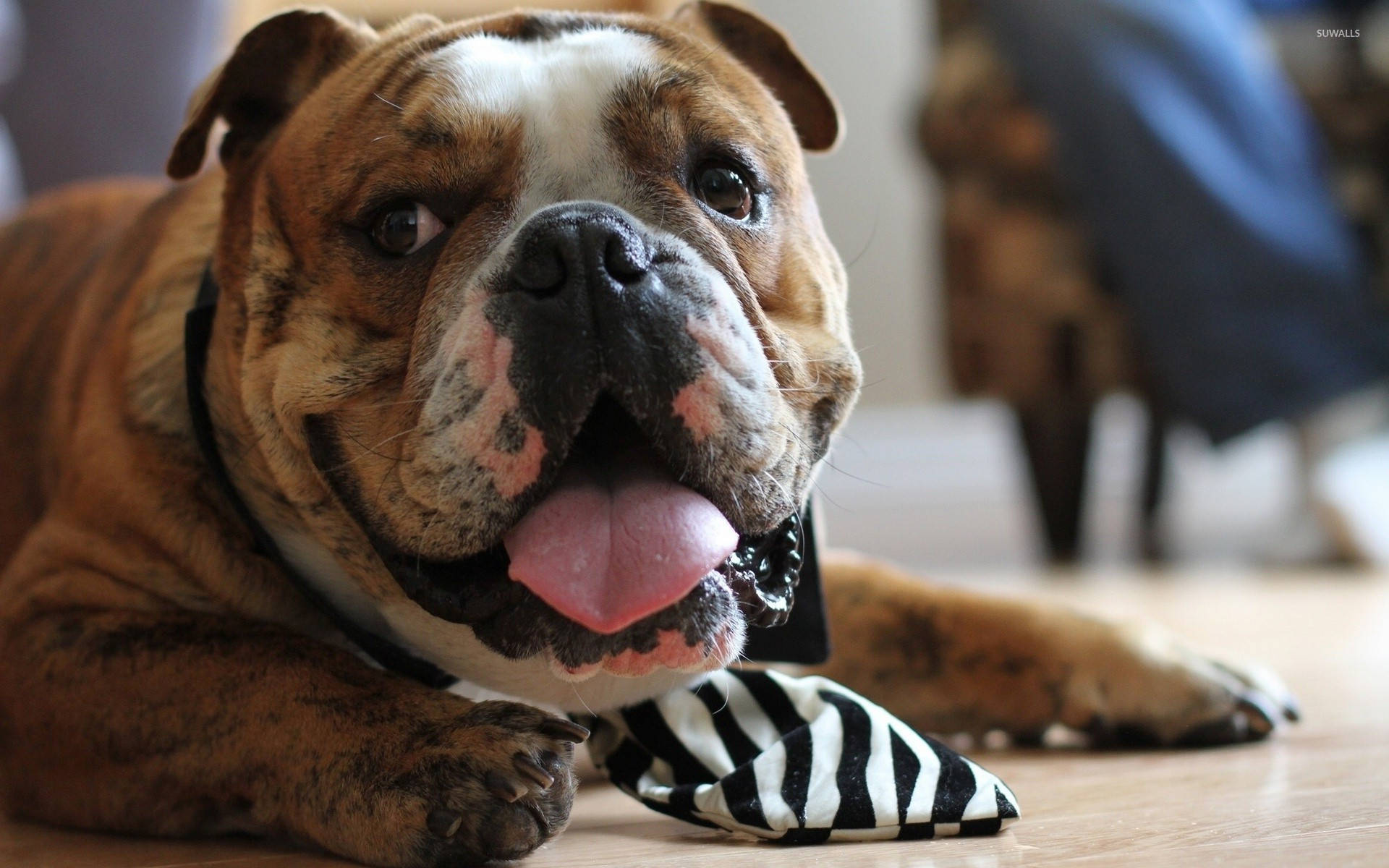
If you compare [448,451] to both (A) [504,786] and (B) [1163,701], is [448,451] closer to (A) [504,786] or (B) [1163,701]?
(A) [504,786]

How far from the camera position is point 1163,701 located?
1815mm

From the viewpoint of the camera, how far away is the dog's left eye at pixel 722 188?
1.56 m

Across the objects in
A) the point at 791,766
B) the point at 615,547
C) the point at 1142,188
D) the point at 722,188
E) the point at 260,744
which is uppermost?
the point at 1142,188

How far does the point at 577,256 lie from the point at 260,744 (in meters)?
0.54

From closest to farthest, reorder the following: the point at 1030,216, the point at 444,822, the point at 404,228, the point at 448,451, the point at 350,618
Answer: the point at 444,822 < the point at 448,451 < the point at 404,228 < the point at 350,618 < the point at 1030,216

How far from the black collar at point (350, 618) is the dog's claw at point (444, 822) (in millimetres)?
347

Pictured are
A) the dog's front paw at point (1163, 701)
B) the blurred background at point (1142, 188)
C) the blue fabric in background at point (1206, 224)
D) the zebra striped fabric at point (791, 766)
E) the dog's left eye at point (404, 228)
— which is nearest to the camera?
the zebra striped fabric at point (791, 766)

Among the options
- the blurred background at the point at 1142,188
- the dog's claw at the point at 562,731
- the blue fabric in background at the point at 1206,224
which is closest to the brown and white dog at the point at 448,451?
the dog's claw at the point at 562,731

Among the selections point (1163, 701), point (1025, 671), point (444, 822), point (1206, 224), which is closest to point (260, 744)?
point (444, 822)

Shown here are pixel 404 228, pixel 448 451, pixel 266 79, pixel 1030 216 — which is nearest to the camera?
pixel 448 451

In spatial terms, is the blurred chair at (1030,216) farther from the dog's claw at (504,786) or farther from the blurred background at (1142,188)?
the dog's claw at (504,786)

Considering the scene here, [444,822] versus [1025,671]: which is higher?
[1025,671]

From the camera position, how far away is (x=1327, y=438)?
4270 millimetres

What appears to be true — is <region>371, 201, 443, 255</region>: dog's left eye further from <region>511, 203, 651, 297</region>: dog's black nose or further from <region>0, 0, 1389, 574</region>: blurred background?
<region>0, 0, 1389, 574</region>: blurred background
